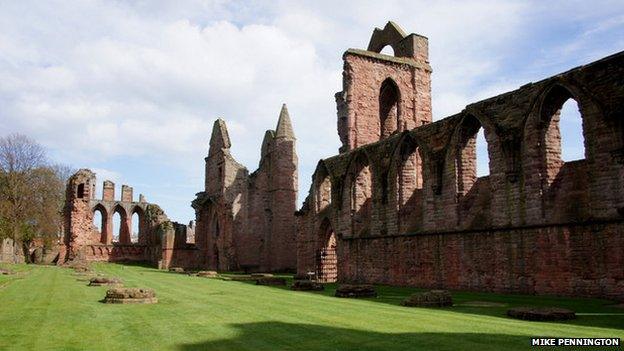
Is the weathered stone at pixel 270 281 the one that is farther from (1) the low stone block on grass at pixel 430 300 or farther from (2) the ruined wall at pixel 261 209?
(2) the ruined wall at pixel 261 209

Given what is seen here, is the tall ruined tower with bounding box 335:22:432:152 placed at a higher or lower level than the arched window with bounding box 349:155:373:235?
→ higher

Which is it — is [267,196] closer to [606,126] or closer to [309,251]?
[309,251]

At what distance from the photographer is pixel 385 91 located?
28797 millimetres

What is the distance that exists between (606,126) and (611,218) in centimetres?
203

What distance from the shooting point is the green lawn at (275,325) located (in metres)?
6.23

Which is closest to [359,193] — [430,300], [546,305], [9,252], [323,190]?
[323,190]

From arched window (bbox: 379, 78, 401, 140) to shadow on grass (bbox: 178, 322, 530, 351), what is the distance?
21773 millimetres

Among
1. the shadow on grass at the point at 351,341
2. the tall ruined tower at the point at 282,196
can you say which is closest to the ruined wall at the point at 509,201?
the shadow on grass at the point at 351,341

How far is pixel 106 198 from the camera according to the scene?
51.6 m

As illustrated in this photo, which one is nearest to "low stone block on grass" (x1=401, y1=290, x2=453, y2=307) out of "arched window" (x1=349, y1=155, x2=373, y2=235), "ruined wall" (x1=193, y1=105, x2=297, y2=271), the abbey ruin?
the abbey ruin

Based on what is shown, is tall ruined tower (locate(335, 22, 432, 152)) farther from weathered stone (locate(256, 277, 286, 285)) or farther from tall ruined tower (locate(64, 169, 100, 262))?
tall ruined tower (locate(64, 169, 100, 262))

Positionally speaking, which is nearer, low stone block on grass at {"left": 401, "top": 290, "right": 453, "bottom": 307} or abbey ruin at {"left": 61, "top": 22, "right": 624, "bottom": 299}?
low stone block on grass at {"left": 401, "top": 290, "right": 453, "bottom": 307}

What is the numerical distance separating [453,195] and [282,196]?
2005 centimetres

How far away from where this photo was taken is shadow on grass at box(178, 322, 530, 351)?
598cm
